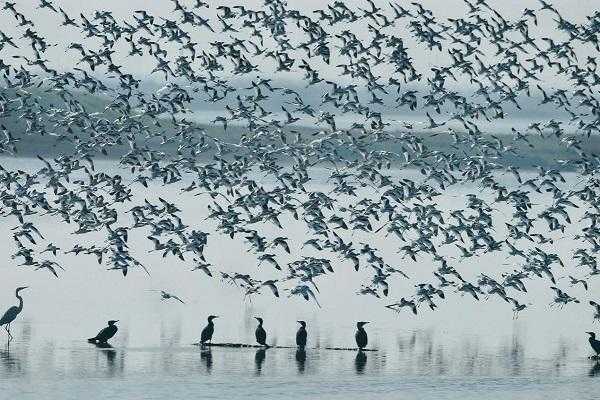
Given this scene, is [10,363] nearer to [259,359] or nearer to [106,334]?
[106,334]

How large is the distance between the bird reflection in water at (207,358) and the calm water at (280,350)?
35mm

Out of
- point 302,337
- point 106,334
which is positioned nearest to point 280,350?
point 302,337

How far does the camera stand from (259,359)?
66.6 m

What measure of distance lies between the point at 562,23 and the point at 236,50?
15673 millimetres

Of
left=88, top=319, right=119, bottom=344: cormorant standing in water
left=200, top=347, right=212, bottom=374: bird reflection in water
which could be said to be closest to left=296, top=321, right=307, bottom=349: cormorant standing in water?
left=200, top=347, right=212, bottom=374: bird reflection in water

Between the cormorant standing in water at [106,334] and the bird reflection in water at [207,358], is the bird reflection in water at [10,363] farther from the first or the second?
the bird reflection in water at [207,358]

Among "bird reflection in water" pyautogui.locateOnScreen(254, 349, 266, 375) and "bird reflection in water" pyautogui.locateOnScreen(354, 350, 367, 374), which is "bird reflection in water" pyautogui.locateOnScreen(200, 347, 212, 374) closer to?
"bird reflection in water" pyautogui.locateOnScreen(254, 349, 266, 375)

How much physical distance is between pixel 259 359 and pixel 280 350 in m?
4.00

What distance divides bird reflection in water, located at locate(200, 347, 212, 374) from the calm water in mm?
35

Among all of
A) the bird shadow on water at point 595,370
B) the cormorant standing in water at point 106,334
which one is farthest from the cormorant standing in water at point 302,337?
the bird shadow on water at point 595,370

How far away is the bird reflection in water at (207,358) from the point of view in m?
64.0

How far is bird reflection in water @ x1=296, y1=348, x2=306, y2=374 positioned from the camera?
64.6m

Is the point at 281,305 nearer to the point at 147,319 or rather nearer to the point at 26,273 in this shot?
the point at 147,319

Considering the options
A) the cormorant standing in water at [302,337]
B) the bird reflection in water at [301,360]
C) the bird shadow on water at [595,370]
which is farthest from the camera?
the cormorant standing in water at [302,337]
